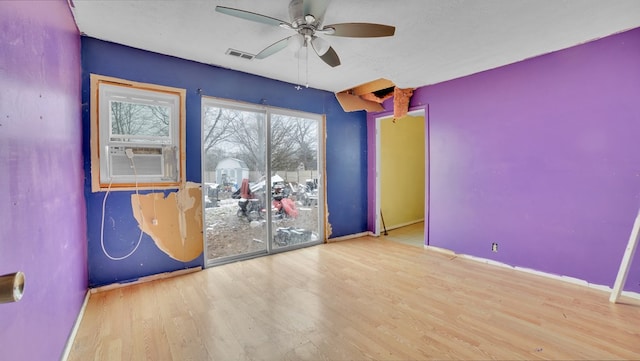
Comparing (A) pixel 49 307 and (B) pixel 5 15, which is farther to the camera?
(A) pixel 49 307

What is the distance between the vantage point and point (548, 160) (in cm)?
310

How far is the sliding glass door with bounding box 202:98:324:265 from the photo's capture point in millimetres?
3592

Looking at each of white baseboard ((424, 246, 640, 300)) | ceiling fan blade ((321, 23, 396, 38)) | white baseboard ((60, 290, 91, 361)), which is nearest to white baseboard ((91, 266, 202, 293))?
white baseboard ((60, 290, 91, 361))

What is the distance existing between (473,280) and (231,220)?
3115 millimetres

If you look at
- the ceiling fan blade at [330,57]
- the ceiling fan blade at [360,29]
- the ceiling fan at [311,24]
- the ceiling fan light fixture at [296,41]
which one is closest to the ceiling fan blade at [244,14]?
A: the ceiling fan at [311,24]

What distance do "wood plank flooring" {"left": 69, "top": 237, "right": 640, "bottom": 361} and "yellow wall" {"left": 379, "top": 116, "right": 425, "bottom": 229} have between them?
226cm

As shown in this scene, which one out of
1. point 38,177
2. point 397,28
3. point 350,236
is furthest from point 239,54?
point 350,236

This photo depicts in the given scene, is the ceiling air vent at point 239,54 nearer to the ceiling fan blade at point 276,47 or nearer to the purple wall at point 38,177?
the ceiling fan blade at point 276,47

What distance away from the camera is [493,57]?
10.4 feet

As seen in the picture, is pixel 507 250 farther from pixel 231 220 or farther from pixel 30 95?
pixel 30 95

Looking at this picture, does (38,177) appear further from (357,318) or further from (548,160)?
(548,160)

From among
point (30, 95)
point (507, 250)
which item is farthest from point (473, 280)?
point (30, 95)

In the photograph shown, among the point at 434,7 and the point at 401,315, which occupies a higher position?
the point at 434,7

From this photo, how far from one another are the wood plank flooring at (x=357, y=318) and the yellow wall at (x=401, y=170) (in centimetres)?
226
